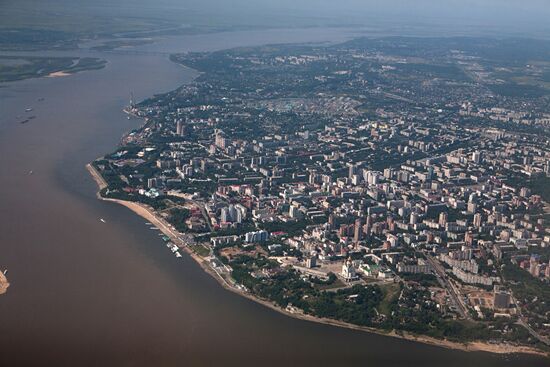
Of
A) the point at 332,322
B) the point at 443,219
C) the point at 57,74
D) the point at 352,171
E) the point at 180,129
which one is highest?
the point at 332,322

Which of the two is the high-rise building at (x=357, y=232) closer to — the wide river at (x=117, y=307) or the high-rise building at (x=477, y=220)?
the high-rise building at (x=477, y=220)

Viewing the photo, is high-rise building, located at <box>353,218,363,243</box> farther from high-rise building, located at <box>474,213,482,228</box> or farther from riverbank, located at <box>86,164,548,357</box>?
riverbank, located at <box>86,164,548,357</box>

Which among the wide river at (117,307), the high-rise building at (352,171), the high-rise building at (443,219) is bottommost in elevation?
the high-rise building at (352,171)

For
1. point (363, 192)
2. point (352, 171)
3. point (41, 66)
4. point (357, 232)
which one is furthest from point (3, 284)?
point (41, 66)

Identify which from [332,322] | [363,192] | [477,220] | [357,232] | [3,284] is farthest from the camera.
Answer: [363,192]

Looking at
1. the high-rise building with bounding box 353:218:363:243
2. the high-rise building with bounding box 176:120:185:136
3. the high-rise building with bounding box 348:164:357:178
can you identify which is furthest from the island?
the high-rise building with bounding box 353:218:363:243

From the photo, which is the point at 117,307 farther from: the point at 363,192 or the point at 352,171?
the point at 352,171

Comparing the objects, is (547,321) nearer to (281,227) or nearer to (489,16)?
(281,227)

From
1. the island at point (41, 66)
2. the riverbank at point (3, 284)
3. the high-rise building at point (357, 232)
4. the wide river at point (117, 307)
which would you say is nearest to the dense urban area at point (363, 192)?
the high-rise building at point (357, 232)
